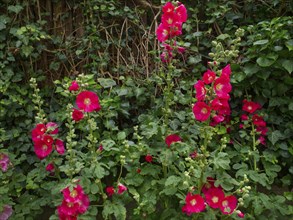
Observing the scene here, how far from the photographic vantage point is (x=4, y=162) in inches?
97.6

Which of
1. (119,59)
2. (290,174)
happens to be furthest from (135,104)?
(290,174)

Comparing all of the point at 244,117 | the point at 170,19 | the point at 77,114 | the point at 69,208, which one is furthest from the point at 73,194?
the point at 244,117

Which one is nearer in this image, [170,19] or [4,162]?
[170,19]

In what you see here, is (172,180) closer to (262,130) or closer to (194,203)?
(194,203)

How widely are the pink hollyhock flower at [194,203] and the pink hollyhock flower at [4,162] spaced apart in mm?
1106

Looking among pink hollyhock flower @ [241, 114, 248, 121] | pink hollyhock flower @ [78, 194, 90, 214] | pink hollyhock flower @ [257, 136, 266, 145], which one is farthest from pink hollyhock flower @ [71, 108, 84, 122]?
pink hollyhock flower @ [257, 136, 266, 145]

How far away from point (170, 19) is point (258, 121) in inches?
38.9

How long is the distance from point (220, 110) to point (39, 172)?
1098 mm

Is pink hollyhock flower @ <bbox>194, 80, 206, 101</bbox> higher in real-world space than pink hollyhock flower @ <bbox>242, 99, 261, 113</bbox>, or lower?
higher

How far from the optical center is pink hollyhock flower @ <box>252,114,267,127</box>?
2.73m

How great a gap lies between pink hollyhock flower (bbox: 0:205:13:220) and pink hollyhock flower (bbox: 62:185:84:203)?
1.46 ft

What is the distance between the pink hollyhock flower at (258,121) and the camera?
2.73 metres

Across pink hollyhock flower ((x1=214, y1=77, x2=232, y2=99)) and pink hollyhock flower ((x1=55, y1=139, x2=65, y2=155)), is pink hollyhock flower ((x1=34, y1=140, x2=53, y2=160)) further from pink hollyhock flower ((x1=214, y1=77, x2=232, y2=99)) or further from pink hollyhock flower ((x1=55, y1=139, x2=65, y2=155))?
pink hollyhock flower ((x1=214, y1=77, x2=232, y2=99))

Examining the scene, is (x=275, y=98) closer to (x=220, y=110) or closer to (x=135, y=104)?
(x=220, y=110)
